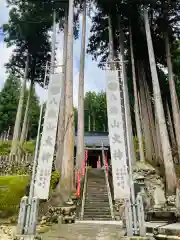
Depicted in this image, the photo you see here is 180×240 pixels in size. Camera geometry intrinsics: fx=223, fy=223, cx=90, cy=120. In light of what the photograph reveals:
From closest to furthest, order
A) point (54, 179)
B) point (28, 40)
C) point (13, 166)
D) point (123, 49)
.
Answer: point (54, 179) → point (13, 166) → point (123, 49) → point (28, 40)

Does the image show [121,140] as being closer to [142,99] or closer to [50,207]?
[50,207]

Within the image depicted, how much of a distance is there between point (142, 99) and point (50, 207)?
9.67m

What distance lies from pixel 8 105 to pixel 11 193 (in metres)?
20.3

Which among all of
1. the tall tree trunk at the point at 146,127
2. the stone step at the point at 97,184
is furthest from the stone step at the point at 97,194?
the tall tree trunk at the point at 146,127

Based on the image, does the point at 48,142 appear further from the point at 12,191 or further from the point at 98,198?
the point at 98,198

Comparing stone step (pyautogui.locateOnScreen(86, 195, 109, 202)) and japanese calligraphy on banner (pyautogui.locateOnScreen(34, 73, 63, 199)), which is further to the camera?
stone step (pyautogui.locateOnScreen(86, 195, 109, 202))

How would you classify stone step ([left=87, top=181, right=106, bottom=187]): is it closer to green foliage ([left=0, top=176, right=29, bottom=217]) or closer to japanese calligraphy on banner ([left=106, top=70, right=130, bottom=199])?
green foliage ([left=0, top=176, right=29, bottom=217])

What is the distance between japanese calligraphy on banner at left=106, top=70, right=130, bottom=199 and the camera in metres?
5.68

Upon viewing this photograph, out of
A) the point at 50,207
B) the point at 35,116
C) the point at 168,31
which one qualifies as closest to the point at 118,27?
the point at 168,31

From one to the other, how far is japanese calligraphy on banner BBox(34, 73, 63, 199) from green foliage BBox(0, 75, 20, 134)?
824 inches

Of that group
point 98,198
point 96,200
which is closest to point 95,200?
point 96,200

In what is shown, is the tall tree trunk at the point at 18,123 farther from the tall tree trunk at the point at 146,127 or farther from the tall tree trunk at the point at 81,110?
the tall tree trunk at the point at 146,127

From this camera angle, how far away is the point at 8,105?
1052 inches

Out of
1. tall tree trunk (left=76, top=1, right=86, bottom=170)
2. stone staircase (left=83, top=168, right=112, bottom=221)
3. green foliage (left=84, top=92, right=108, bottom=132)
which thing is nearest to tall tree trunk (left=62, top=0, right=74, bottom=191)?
stone staircase (left=83, top=168, right=112, bottom=221)
